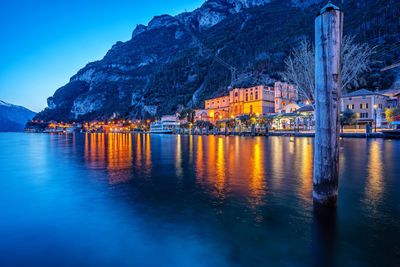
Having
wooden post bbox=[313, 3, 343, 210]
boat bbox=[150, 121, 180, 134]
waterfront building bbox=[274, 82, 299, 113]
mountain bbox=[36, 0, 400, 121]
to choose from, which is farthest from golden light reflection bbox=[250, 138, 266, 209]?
boat bbox=[150, 121, 180, 134]

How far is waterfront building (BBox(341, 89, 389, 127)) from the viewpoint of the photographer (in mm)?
59625

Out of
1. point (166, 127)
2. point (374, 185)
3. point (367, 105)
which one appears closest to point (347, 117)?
point (367, 105)

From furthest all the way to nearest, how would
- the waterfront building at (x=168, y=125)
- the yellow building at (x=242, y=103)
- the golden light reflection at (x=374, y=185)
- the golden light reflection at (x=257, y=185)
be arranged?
the waterfront building at (x=168, y=125) → the yellow building at (x=242, y=103) → the golden light reflection at (x=257, y=185) → the golden light reflection at (x=374, y=185)

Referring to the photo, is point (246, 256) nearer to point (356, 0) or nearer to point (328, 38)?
point (328, 38)

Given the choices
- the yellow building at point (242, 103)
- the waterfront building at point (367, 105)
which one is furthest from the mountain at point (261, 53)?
the waterfront building at point (367, 105)

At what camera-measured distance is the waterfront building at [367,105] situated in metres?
59.6

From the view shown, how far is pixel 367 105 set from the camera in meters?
60.2

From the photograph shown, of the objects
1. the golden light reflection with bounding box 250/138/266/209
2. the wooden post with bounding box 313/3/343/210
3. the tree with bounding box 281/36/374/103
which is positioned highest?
the tree with bounding box 281/36/374/103

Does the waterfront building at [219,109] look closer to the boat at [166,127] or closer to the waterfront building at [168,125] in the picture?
the boat at [166,127]

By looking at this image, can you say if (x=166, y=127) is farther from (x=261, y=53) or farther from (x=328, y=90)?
(x=328, y=90)

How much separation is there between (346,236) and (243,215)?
251cm

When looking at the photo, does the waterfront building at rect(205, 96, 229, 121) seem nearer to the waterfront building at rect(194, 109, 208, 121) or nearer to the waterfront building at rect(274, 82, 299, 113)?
the waterfront building at rect(194, 109, 208, 121)

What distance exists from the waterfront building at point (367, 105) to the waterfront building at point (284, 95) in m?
35.7

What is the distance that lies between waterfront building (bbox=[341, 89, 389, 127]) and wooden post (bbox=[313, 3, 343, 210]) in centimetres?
6130
